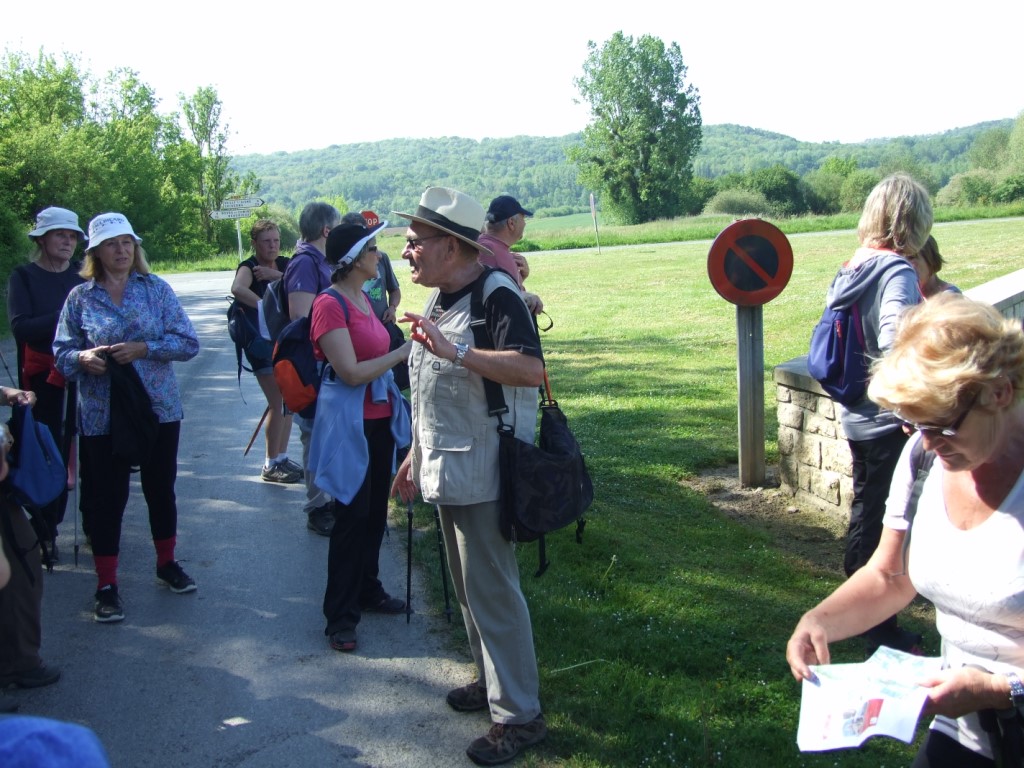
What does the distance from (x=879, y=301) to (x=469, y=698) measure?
245 centimetres

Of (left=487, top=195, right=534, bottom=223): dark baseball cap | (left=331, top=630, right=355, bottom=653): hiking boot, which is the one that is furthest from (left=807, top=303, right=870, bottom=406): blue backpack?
(left=331, top=630, right=355, bottom=653): hiking boot

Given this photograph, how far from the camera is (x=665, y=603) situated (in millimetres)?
4773

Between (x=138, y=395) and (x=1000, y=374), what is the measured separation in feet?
13.6

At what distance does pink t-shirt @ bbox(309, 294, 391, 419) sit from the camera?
14.8 ft

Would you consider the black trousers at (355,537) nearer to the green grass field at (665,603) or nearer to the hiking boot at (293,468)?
the green grass field at (665,603)

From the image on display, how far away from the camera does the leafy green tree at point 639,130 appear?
9062 centimetres

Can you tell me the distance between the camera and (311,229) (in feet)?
20.1

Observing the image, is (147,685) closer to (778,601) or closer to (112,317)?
(112,317)

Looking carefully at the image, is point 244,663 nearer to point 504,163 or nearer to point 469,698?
point 469,698

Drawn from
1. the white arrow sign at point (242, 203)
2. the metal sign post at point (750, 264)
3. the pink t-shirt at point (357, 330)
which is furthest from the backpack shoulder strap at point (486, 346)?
the white arrow sign at point (242, 203)

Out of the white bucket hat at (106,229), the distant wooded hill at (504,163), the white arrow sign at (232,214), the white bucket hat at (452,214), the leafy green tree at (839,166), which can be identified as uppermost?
the distant wooded hill at (504,163)

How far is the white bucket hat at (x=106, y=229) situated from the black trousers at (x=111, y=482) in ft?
3.33

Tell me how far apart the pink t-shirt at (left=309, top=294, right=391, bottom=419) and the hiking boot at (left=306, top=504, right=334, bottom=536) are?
167 cm

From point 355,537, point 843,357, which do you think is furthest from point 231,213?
point 843,357
